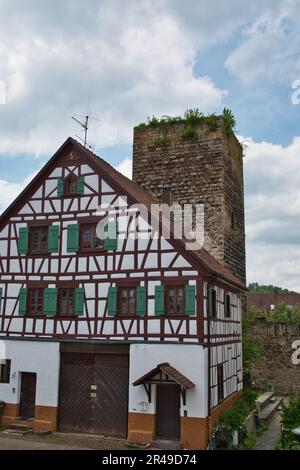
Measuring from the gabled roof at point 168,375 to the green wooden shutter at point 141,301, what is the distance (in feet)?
6.14

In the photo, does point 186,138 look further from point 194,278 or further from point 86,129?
point 194,278

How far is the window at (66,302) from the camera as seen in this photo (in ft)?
59.3

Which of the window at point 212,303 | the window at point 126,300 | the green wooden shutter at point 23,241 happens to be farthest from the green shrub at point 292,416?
the green wooden shutter at point 23,241

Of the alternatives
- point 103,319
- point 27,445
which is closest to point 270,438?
point 103,319

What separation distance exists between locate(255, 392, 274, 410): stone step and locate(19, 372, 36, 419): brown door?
397 inches

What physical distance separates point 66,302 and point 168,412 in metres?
5.35

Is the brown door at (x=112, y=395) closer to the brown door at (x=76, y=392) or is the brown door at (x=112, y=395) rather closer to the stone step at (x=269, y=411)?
the brown door at (x=76, y=392)

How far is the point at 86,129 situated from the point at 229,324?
414 inches

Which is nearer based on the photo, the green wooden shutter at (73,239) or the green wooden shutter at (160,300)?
the green wooden shutter at (160,300)

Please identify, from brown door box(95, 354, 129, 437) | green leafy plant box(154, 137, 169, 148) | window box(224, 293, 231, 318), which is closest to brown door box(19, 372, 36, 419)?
brown door box(95, 354, 129, 437)

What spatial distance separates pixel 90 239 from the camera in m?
18.3

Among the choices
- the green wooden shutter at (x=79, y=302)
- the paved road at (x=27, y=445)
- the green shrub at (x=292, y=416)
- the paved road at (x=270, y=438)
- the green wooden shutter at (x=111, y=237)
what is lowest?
the paved road at (x=270, y=438)

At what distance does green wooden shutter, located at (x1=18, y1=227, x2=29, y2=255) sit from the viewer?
754 inches

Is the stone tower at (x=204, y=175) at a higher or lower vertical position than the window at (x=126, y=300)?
higher
